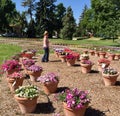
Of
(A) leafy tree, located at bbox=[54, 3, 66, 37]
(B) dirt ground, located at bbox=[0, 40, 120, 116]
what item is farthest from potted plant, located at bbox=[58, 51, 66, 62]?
(A) leafy tree, located at bbox=[54, 3, 66, 37]

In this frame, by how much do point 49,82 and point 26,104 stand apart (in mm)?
1984

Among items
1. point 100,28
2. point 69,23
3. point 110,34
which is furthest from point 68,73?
point 69,23

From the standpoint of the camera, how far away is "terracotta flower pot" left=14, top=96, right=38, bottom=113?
360 inches

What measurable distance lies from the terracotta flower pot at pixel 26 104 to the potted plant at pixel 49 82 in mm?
1690

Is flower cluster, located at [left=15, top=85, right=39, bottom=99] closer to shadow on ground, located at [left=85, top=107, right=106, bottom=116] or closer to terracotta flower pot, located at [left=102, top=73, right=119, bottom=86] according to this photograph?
shadow on ground, located at [left=85, top=107, right=106, bottom=116]

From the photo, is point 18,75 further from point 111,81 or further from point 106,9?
point 106,9

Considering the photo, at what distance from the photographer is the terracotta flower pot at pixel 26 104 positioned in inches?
360

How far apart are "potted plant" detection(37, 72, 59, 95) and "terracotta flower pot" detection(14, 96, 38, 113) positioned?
5.54 feet

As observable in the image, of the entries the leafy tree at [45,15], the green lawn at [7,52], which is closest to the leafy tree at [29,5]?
the leafy tree at [45,15]

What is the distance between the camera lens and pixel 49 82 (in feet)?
36.1

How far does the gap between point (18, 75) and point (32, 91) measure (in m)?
2.49

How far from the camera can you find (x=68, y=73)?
15812mm

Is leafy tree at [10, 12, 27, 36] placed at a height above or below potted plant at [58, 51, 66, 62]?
above

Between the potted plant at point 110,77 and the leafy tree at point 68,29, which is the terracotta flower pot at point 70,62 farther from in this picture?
the leafy tree at point 68,29
